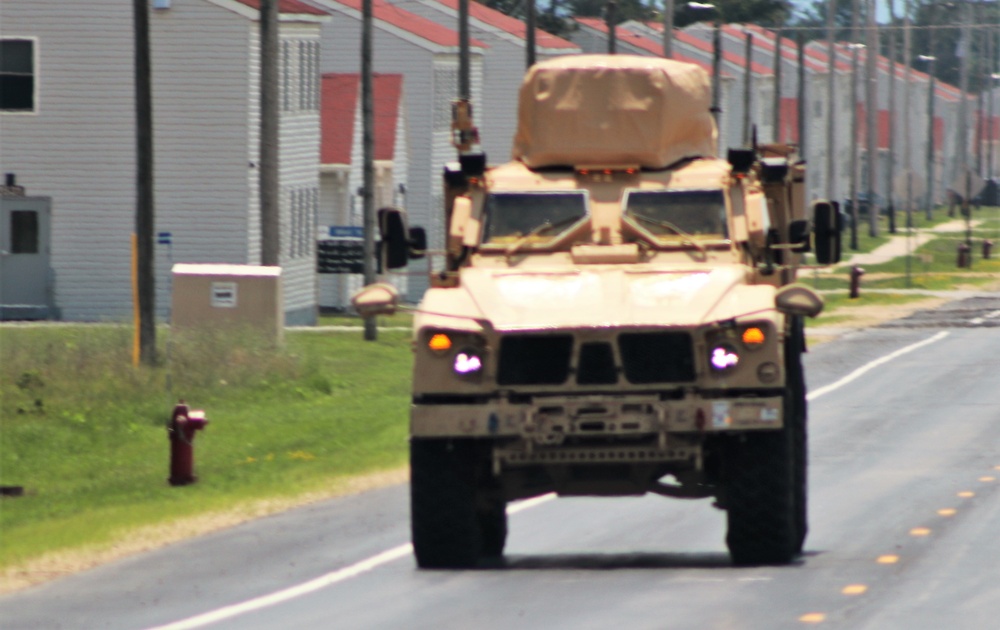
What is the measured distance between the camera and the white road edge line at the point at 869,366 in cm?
2792

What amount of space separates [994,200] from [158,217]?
99573 mm

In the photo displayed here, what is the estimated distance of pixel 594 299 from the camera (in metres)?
12.5

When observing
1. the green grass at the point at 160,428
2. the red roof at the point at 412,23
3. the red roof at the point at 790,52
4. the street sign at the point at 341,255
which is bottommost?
the green grass at the point at 160,428

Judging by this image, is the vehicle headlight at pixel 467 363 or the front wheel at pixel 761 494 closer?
the vehicle headlight at pixel 467 363

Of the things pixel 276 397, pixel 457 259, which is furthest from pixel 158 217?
pixel 457 259

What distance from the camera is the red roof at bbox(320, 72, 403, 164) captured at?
49688mm

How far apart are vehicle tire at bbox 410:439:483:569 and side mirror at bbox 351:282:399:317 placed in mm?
915

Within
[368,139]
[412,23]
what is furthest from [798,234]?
[412,23]

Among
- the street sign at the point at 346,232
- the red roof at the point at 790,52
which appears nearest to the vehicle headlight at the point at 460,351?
the street sign at the point at 346,232

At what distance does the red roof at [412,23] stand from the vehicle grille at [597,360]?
43.3m

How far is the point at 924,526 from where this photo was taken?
1477 centimetres

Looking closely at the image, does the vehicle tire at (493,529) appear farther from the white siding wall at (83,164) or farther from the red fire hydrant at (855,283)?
the red fire hydrant at (855,283)

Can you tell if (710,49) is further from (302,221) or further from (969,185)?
(302,221)

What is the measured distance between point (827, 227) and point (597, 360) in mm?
2333
